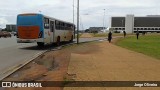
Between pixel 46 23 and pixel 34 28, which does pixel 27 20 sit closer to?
pixel 34 28

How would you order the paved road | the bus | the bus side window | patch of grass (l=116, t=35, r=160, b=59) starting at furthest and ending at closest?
the bus side window
the bus
patch of grass (l=116, t=35, r=160, b=59)
the paved road

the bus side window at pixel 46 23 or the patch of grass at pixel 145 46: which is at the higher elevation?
the bus side window at pixel 46 23

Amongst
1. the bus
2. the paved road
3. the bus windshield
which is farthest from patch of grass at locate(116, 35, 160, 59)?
the bus windshield

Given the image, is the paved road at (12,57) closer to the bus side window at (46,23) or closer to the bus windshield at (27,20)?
the bus windshield at (27,20)

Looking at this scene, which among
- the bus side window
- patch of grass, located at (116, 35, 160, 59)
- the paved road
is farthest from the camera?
the bus side window

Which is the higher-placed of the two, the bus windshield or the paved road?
the bus windshield

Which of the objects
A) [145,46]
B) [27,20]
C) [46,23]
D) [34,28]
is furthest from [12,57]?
[145,46]

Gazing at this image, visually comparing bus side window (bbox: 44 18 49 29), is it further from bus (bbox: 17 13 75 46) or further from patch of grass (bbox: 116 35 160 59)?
patch of grass (bbox: 116 35 160 59)

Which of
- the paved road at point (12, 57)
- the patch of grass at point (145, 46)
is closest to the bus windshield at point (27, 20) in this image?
the paved road at point (12, 57)

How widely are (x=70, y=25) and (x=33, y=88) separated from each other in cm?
3788

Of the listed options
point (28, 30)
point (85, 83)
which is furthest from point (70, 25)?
point (85, 83)

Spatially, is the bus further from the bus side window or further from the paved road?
the paved road

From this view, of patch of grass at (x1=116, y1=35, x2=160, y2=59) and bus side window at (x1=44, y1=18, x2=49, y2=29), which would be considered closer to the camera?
patch of grass at (x1=116, y1=35, x2=160, y2=59)

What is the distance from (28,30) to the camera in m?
33.2
